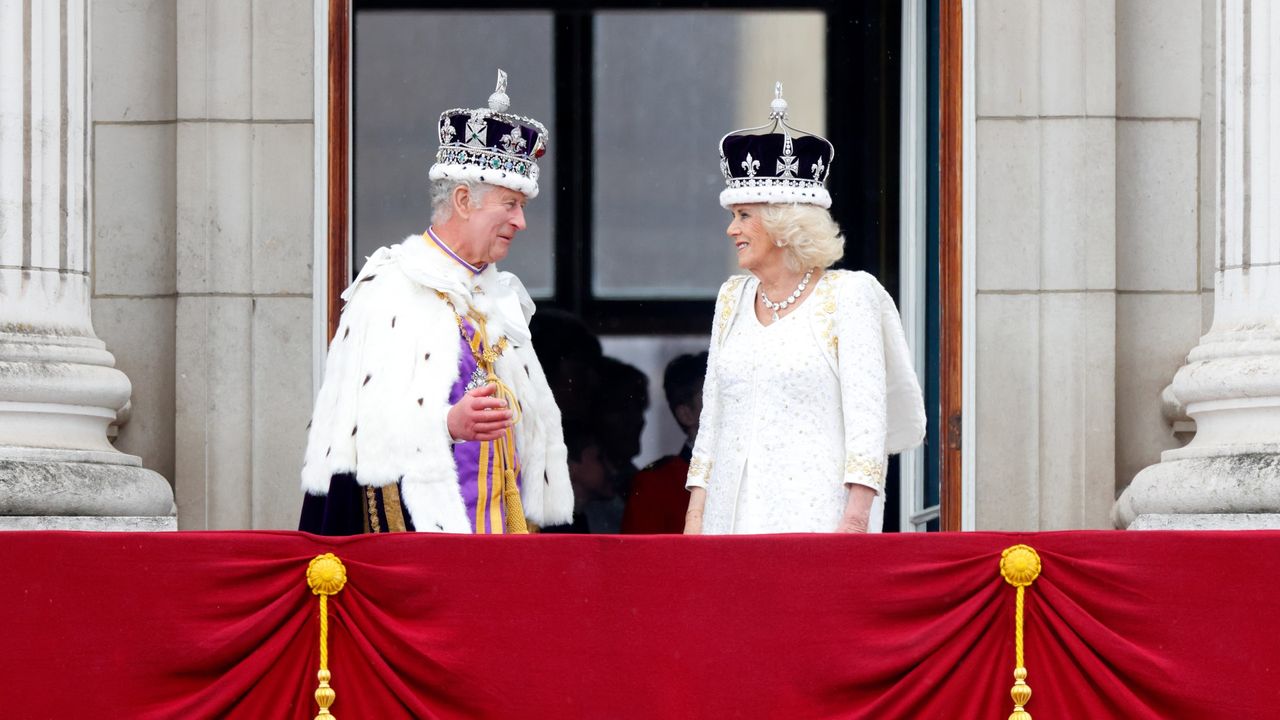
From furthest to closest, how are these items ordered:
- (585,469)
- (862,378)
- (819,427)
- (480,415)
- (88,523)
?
1. (585,469)
2. (88,523)
3. (819,427)
4. (862,378)
5. (480,415)

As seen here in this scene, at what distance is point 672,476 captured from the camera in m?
9.88

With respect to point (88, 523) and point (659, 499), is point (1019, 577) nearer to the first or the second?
point (88, 523)

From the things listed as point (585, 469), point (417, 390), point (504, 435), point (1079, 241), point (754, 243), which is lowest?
point (585, 469)

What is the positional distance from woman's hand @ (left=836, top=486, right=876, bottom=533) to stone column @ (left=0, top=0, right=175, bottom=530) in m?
2.31

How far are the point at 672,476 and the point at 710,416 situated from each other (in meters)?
3.38

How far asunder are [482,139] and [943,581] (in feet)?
6.59

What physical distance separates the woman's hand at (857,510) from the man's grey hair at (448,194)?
142cm

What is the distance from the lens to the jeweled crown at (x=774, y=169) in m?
6.52

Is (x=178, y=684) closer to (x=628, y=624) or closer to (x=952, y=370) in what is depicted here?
(x=628, y=624)

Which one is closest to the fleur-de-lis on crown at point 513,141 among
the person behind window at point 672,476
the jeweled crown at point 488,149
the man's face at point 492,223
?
the jeweled crown at point 488,149

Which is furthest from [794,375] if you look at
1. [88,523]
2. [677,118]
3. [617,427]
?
[677,118]

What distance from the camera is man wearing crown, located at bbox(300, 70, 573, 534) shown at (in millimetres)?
6270

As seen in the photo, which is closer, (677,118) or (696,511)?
(696,511)

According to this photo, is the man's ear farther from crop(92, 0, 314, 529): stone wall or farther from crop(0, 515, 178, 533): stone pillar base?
crop(92, 0, 314, 529): stone wall
